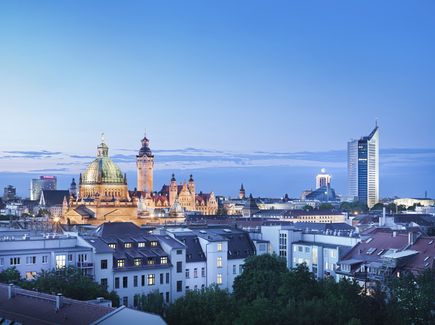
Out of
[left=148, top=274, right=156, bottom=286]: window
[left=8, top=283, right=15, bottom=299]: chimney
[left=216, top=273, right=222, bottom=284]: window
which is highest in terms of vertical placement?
[left=8, top=283, right=15, bottom=299]: chimney

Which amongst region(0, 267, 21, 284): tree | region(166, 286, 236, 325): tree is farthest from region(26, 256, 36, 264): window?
region(166, 286, 236, 325): tree

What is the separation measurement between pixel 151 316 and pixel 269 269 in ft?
95.6

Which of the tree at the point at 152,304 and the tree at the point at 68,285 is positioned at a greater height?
the tree at the point at 68,285

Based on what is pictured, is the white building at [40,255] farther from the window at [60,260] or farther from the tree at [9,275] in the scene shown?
the tree at [9,275]

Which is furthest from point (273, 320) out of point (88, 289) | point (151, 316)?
point (88, 289)

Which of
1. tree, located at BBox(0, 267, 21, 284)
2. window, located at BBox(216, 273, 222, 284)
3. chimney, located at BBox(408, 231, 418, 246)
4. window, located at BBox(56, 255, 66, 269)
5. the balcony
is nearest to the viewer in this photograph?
tree, located at BBox(0, 267, 21, 284)

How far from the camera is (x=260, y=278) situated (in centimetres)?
7675

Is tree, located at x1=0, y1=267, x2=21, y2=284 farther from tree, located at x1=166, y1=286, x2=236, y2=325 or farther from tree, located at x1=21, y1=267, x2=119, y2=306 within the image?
tree, located at x1=166, y1=286, x2=236, y2=325

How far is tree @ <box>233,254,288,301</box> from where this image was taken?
76.0 meters

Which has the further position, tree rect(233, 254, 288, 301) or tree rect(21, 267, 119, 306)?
tree rect(233, 254, 288, 301)

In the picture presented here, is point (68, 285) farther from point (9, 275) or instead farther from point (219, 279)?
point (219, 279)

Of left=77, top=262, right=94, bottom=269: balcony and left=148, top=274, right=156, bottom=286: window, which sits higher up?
left=77, top=262, right=94, bottom=269: balcony

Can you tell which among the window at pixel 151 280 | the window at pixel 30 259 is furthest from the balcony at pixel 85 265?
the window at pixel 151 280

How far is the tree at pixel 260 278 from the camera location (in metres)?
76.0
